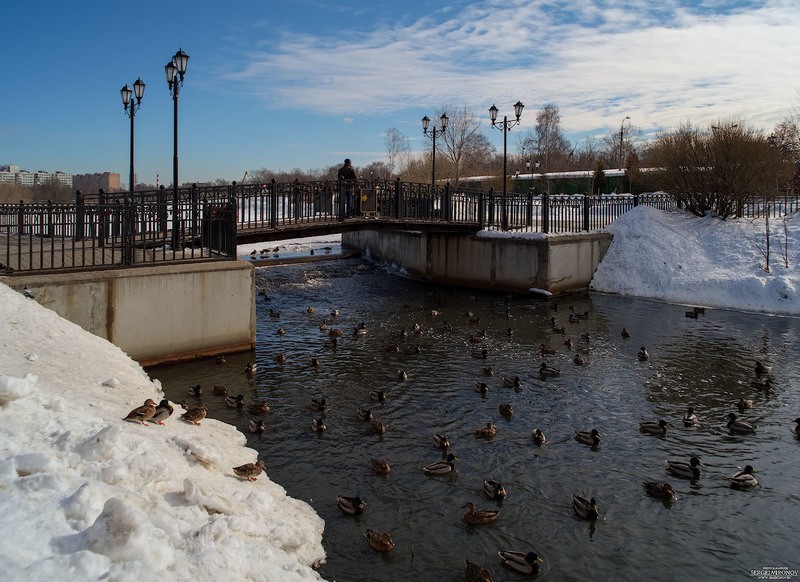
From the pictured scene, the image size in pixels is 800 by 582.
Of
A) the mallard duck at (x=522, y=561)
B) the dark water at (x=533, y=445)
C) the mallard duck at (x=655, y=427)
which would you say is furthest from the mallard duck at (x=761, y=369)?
the mallard duck at (x=522, y=561)

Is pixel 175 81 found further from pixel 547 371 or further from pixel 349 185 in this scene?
pixel 547 371

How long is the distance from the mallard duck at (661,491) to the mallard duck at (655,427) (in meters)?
2.30

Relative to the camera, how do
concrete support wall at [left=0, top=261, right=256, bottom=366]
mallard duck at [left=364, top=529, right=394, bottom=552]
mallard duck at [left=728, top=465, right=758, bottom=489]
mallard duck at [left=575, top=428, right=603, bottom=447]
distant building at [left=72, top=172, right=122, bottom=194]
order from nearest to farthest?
1. mallard duck at [left=364, top=529, right=394, bottom=552]
2. mallard duck at [left=728, top=465, right=758, bottom=489]
3. mallard duck at [left=575, top=428, right=603, bottom=447]
4. concrete support wall at [left=0, top=261, right=256, bottom=366]
5. distant building at [left=72, top=172, right=122, bottom=194]

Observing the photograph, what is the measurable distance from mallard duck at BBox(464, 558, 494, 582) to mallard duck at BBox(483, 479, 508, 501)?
1.71m

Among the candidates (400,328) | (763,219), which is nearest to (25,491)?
(400,328)

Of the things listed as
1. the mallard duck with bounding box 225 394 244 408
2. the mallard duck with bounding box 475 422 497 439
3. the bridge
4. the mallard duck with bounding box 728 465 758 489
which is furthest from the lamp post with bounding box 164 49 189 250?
the mallard duck with bounding box 728 465 758 489

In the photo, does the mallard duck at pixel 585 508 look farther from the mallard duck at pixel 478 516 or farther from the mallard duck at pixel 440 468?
the mallard duck at pixel 440 468

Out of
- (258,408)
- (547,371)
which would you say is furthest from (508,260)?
(258,408)

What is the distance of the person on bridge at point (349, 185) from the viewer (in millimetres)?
22594

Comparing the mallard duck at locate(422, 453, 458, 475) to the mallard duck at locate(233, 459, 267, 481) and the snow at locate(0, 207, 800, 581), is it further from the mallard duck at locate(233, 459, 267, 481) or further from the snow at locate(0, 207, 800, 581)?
the mallard duck at locate(233, 459, 267, 481)

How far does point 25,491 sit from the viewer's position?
5605 mm

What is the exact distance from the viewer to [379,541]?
7.57 m

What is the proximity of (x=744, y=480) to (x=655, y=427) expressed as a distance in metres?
2.06

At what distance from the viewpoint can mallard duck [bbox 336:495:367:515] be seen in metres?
8.30
